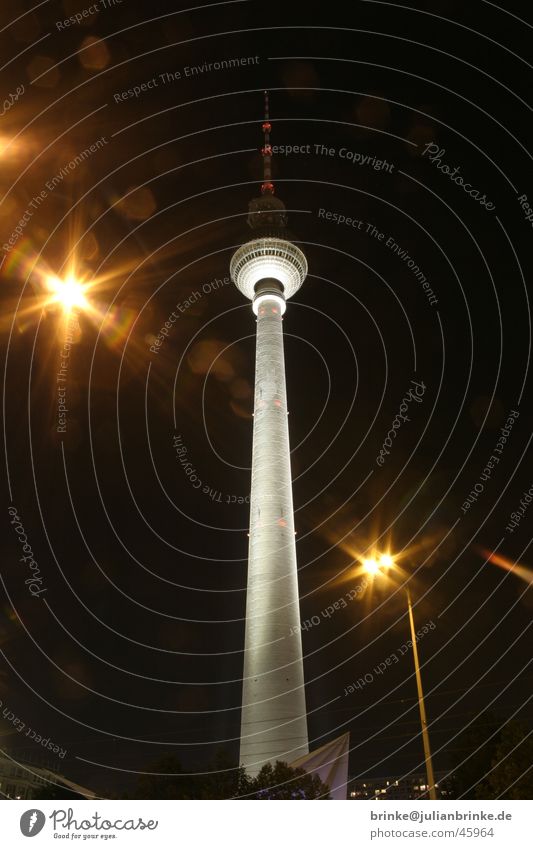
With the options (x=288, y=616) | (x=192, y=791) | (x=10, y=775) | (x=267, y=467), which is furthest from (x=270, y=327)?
(x=10, y=775)

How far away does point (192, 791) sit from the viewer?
30562mm

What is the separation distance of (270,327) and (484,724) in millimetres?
35248

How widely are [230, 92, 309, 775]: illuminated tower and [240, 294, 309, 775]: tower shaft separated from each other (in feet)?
0.19

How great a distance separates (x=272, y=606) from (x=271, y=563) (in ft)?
10.1

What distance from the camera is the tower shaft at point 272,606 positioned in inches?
1636

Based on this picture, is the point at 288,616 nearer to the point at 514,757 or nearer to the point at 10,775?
the point at 514,757

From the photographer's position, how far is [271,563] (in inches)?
1858

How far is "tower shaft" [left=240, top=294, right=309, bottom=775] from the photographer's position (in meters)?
41.6

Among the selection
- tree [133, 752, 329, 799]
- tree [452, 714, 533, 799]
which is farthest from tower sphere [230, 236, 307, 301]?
tree [133, 752, 329, 799]

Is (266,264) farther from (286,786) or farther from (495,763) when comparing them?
(286,786)

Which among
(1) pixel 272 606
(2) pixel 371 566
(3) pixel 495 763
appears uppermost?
→ (1) pixel 272 606

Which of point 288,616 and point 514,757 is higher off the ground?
point 288,616
